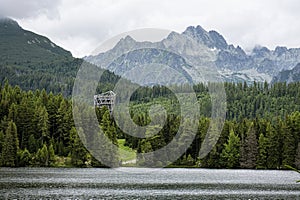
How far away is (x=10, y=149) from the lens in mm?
91688

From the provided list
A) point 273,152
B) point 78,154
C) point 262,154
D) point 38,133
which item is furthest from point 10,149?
point 273,152

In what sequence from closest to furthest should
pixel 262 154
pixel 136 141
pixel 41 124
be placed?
pixel 136 141
pixel 41 124
pixel 262 154

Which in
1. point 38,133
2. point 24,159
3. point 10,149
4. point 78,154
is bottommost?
point 24,159

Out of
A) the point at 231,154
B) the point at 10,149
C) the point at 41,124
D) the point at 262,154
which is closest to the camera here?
the point at 10,149

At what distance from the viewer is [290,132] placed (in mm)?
110625

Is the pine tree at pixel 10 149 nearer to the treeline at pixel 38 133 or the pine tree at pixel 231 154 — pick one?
the treeline at pixel 38 133

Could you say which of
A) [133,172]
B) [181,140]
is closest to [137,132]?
[181,140]

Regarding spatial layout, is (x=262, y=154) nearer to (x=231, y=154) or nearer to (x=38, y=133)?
(x=231, y=154)

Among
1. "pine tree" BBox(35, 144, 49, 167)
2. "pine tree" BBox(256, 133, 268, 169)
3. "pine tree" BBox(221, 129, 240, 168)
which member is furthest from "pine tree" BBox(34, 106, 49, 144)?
"pine tree" BBox(256, 133, 268, 169)

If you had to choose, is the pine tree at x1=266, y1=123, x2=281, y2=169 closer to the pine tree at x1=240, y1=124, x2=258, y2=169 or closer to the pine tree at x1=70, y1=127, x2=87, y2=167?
the pine tree at x1=240, y1=124, x2=258, y2=169

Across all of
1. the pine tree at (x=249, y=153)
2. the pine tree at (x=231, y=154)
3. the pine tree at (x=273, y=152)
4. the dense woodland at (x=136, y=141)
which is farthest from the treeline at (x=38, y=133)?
the pine tree at (x=273, y=152)

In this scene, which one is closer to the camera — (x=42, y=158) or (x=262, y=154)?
(x=42, y=158)

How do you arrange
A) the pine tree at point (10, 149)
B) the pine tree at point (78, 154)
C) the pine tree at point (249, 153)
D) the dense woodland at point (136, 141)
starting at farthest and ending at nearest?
the pine tree at point (249, 153) → the dense woodland at point (136, 141) → the pine tree at point (78, 154) → the pine tree at point (10, 149)

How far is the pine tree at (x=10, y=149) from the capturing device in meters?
90.9
